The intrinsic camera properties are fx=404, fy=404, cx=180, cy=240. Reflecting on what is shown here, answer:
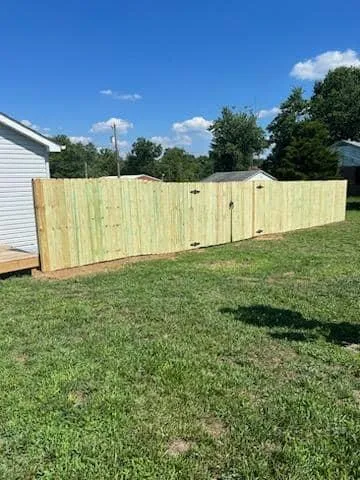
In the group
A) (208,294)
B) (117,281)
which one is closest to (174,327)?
(208,294)

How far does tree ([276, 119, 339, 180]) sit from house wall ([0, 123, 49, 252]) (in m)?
18.1

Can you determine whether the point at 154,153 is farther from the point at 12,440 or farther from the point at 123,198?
the point at 12,440

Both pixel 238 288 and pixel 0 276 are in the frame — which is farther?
pixel 0 276

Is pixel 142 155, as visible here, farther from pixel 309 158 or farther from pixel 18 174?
pixel 18 174

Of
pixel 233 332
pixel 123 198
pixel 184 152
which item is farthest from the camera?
pixel 184 152

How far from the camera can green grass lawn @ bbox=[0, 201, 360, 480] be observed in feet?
6.95

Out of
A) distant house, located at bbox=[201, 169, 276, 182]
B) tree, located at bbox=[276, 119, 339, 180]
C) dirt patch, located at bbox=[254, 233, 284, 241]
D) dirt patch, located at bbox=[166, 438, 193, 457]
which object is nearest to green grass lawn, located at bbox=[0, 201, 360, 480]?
dirt patch, located at bbox=[166, 438, 193, 457]

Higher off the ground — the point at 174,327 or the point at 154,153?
the point at 154,153

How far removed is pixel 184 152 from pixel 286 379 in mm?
71625

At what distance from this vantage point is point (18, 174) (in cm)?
975

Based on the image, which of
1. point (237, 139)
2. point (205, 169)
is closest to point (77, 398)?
point (237, 139)

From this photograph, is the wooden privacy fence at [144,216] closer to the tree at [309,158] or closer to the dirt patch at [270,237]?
the dirt patch at [270,237]

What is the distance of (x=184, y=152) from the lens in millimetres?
72625

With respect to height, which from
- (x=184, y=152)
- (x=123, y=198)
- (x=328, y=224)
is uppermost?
(x=184, y=152)
